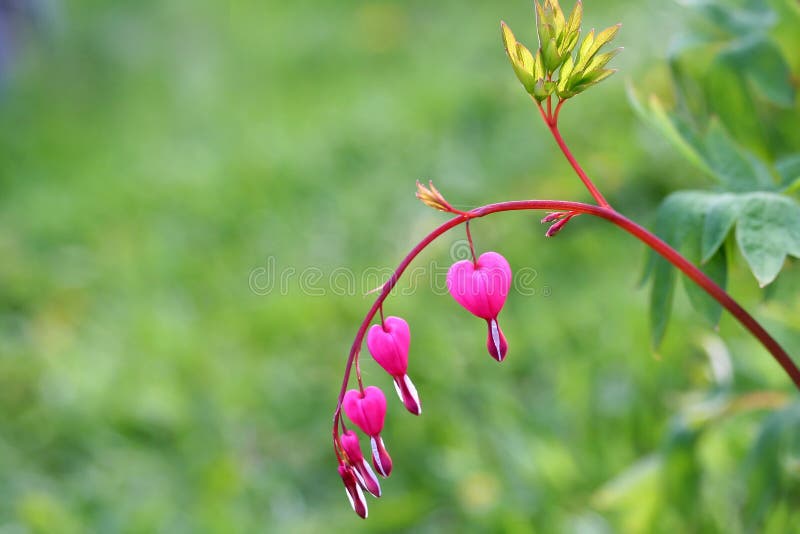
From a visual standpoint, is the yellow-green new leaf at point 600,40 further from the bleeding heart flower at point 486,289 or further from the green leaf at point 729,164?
the green leaf at point 729,164

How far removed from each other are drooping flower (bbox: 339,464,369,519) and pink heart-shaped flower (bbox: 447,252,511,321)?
0.71 feet

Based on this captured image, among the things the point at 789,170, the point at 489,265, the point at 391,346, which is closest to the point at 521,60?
the point at 489,265

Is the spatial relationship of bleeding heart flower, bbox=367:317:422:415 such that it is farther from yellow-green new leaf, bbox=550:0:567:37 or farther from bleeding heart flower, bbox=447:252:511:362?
yellow-green new leaf, bbox=550:0:567:37

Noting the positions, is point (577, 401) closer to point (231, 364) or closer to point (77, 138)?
point (231, 364)

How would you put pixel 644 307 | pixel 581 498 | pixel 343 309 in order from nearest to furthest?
1. pixel 581 498
2. pixel 644 307
3. pixel 343 309

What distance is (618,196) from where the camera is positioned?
2.51m

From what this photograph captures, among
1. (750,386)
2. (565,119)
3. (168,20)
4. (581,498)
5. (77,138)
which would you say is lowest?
(581,498)

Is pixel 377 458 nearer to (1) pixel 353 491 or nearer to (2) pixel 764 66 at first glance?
(1) pixel 353 491

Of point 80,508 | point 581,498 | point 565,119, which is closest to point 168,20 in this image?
Answer: point 565,119

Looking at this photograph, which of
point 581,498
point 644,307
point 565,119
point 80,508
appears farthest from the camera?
point 565,119

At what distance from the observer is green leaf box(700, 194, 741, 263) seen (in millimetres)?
1034

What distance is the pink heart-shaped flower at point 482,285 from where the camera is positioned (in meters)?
0.82

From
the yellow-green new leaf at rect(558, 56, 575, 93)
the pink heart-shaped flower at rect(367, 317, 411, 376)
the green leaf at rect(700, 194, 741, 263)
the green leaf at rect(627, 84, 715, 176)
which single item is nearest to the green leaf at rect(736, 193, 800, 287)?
the green leaf at rect(700, 194, 741, 263)

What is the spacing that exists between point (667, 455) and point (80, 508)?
4.05 feet
